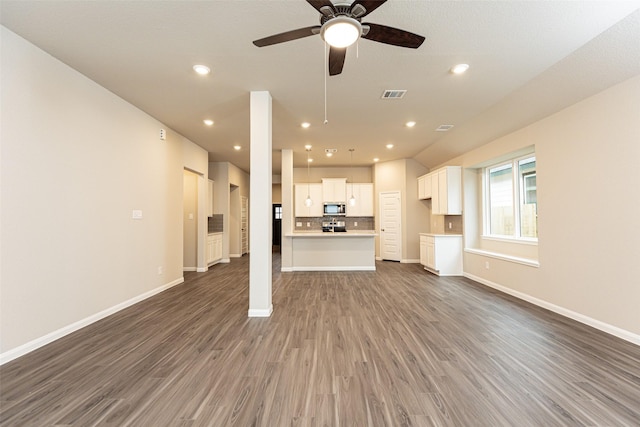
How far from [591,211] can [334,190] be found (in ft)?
19.7

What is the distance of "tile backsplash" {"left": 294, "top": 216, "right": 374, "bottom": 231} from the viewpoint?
28.6 feet

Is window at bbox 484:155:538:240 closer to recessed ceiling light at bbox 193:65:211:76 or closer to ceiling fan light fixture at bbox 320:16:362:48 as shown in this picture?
ceiling fan light fixture at bbox 320:16:362:48

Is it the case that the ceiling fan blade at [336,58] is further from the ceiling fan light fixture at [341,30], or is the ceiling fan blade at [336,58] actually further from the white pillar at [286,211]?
the white pillar at [286,211]

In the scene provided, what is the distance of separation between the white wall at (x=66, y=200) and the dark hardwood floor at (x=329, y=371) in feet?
1.23

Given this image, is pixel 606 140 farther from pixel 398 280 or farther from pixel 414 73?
pixel 398 280

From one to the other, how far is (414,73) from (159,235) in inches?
183

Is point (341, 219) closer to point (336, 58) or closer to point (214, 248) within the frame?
point (214, 248)

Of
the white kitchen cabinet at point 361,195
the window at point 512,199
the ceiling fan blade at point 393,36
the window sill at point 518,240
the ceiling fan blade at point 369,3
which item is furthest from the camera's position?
the white kitchen cabinet at point 361,195

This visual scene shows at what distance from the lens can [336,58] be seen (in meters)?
2.24

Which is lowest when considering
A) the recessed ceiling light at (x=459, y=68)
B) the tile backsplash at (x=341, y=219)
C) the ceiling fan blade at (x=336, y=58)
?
the tile backsplash at (x=341, y=219)

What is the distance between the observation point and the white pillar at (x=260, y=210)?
11.5 feet

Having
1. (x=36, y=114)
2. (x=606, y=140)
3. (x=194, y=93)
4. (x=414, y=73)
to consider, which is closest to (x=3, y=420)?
(x=36, y=114)

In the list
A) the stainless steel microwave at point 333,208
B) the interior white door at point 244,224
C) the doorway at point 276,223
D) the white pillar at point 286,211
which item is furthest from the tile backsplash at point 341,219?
the doorway at point 276,223

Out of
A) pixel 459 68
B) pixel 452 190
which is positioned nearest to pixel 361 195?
pixel 452 190
